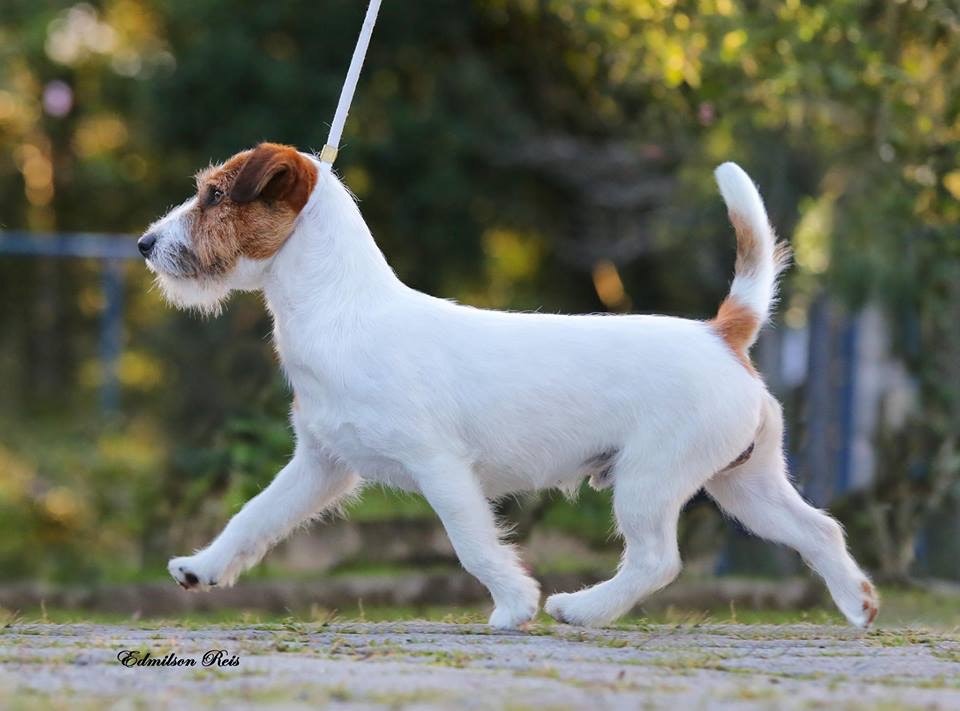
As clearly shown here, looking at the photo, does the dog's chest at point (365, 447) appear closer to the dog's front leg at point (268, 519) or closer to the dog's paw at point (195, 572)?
the dog's front leg at point (268, 519)

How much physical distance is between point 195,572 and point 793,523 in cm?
221

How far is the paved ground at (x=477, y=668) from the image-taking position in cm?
423

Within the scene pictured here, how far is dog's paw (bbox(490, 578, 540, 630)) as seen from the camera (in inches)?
224

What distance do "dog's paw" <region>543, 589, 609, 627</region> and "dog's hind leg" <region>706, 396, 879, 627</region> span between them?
2.43 ft

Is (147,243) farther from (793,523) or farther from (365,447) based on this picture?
(793,523)

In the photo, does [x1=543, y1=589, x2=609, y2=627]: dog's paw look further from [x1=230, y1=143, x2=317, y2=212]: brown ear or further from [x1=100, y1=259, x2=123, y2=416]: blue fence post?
[x1=100, y1=259, x2=123, y2=416]: blue fence post

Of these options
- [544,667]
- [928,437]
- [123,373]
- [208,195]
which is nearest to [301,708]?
[544,667]

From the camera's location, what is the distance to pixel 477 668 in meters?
4.83

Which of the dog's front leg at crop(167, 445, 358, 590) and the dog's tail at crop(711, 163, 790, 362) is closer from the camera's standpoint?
the dog's front leg at crop(167, 445, 358, 590)

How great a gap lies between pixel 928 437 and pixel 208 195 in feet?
20.4

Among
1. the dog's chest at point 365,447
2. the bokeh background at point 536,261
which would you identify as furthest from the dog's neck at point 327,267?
the bokeh background at point 536,261

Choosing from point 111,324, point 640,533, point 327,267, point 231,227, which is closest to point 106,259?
point 111,324

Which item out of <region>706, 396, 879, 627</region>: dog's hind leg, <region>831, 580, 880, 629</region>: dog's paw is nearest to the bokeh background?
<region>706, 396, 879, 627</region>: dog's hind leg

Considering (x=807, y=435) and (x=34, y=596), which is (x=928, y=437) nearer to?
(x=807, y=435)
